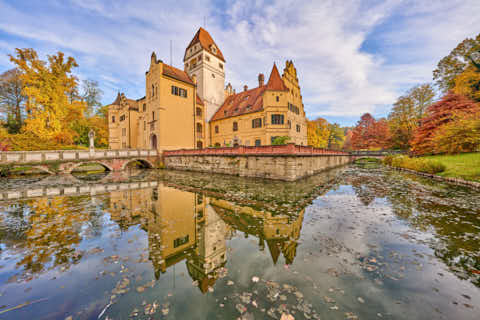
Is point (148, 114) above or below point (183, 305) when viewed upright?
above

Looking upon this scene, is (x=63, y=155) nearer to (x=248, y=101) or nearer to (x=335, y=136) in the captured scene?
(x=248, y=101)

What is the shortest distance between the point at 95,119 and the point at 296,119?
44.5 metres

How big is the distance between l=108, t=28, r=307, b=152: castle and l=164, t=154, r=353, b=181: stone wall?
4.63m

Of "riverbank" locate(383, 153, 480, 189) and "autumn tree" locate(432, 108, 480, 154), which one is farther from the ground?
"autumn tree" locate(432, 108, 480, 154)

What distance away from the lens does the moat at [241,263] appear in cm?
233

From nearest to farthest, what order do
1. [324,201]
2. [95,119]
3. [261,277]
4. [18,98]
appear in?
1. [261,277]
2. [324,201]
3. [18,98]
4. [95,119]

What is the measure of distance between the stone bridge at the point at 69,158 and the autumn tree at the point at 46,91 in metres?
7.21

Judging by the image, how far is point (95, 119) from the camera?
127 ft

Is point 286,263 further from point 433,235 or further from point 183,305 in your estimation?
Result: point 433,235

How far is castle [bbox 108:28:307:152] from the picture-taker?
24.7 m

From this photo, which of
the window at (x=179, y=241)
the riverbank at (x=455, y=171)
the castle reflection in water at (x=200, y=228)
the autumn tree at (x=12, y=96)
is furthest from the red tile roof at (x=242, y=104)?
the autumn tree at (x=12, y=96)

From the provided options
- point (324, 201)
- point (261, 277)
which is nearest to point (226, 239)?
point (261, 277)

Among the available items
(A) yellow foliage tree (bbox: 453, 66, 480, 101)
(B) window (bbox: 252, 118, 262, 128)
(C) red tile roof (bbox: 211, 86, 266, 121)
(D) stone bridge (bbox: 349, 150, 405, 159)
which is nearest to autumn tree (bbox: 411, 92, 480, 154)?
(A) yellow foliage tree (bbox: 453, 66, 480, 101)

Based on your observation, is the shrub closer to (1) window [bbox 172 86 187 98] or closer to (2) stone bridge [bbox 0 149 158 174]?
(1) window [bbox 172 86 187 98]
